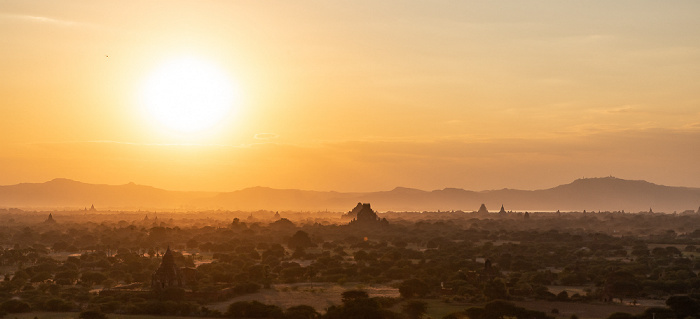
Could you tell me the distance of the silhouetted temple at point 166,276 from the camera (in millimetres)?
66250

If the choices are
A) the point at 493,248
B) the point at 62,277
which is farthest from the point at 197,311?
the point at 493,248

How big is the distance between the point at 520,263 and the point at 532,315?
128ft

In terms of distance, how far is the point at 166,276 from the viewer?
66.8m

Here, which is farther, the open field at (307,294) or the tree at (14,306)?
the open field at (307,294)

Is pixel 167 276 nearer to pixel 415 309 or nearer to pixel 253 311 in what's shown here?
pixel 253 311

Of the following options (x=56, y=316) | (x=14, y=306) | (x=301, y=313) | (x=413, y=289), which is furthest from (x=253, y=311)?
(x=14, y=306)

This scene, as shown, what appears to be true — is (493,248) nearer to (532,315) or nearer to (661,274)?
(661,274)

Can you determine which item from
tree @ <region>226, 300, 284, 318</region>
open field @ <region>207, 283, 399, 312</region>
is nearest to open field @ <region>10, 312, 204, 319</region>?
tree @ <region>226, 300, 284, 318</region>

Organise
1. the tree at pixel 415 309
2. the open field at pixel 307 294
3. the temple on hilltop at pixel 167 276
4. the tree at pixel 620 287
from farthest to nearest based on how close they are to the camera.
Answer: the tree at pixel 620 287
the temple on hilltop at pixel 167 276
the open field at pixel 307 294
the tree at pixel 415 309

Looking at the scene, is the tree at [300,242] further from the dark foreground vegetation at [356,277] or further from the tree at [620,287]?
the tree at [620,287]

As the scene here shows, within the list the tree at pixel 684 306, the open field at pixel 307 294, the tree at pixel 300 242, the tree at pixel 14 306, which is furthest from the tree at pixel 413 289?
the tree at pixel 300 242

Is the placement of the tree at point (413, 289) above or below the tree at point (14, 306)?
above

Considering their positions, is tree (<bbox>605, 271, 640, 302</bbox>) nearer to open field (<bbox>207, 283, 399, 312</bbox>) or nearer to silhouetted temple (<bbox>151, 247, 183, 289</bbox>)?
open field (<bbox>207, 283, 399, 312</bbox>)

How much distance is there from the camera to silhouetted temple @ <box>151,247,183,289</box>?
66250 mm
